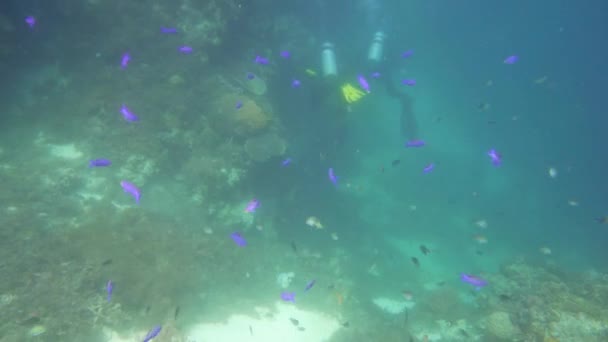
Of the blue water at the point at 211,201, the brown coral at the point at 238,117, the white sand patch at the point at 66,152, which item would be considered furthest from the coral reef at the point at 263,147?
the white sand patch at the point at 66,152

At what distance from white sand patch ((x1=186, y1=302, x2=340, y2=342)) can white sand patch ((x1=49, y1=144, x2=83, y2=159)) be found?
629 centimetres

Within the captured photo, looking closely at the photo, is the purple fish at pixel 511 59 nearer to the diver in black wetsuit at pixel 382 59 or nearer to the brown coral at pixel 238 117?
the brown coral at pixel 238 117

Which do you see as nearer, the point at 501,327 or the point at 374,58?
the point at 501,327

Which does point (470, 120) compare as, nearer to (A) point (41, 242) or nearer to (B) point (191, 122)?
(B) point (191, 122)

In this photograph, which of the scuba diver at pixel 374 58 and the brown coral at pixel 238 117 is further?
the scuba diver at pixel 374 58

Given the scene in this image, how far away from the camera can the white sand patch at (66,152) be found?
352 inches

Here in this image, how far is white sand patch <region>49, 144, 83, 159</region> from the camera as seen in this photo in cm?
894

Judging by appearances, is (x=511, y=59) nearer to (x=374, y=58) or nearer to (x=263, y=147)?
(x=374, y=58)

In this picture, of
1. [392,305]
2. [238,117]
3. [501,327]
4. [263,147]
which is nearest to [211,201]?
[263,147]

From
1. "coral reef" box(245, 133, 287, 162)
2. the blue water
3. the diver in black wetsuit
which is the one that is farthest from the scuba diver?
"coral reef" box(245, 133, 287, 162)

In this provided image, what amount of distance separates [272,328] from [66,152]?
8.71m

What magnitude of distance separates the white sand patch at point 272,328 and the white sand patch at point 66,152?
629cm

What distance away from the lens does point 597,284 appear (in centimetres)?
1069

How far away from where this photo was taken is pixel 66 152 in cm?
905
